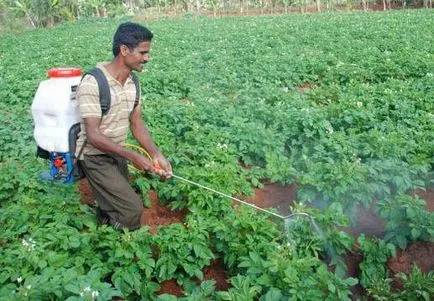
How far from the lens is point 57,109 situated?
3.67m

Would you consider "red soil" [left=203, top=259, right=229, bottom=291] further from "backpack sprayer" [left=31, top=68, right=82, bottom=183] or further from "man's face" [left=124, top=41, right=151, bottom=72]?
"man's face" [left=124, top=41, right=151, bottom=72]

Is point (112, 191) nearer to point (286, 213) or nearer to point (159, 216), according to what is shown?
point (159, 216)

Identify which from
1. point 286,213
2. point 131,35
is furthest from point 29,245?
point 286,213

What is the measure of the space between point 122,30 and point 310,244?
6.93 ft

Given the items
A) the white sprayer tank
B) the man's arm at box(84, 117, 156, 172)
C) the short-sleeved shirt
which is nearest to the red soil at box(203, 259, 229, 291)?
the man's arm at box(84, 117, 156, 172)

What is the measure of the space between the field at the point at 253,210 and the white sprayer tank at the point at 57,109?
2.12 ft

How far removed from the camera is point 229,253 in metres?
3.74

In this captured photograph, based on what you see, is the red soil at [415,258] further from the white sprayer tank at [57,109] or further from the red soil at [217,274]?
the white sprayer tank at [57,109]

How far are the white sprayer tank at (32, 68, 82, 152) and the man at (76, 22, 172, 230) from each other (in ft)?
0.40

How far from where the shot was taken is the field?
321cm

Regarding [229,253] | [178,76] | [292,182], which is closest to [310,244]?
[229,253]

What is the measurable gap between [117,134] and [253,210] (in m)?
1.28

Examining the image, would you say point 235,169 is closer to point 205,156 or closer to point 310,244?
point 205,156

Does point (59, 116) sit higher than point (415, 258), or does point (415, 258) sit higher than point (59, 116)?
point (59, 116)
